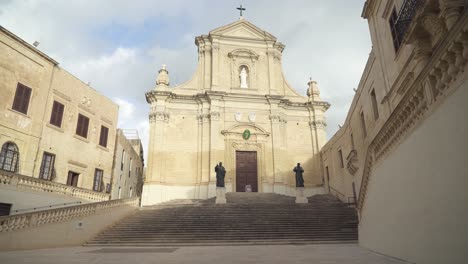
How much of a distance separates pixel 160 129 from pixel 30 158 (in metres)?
9.81

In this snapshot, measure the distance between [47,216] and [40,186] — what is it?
15.9 ft

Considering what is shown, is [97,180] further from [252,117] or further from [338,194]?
[338,194]

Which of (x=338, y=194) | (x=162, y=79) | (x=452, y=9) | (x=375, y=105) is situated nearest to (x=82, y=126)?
(x=162, y=79)

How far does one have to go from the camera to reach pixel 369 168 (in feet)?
31.6

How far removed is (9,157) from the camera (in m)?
15.7

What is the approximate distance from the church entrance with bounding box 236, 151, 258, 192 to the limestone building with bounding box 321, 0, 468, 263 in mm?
13872

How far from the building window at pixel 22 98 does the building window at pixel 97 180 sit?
615 cm

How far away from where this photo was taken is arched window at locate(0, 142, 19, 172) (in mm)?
15395

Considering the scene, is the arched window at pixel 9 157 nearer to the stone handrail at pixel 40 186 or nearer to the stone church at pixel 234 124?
the stone handrail at pixel 40 186

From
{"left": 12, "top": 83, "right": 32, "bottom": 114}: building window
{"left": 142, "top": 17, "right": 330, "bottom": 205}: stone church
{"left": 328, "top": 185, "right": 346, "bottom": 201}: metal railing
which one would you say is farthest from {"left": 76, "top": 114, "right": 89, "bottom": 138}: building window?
{"left": 328, "top": 185, "right": 346, "bottom": 201}: metal railing

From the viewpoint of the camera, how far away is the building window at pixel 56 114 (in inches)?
731

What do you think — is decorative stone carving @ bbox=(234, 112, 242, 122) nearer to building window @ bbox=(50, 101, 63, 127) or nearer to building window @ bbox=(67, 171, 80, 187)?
building window @ bbox=(67, 171, 80, 187)

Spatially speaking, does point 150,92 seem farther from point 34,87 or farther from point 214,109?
point 34,87

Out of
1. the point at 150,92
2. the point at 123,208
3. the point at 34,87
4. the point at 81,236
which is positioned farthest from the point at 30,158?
the point at 150,92
